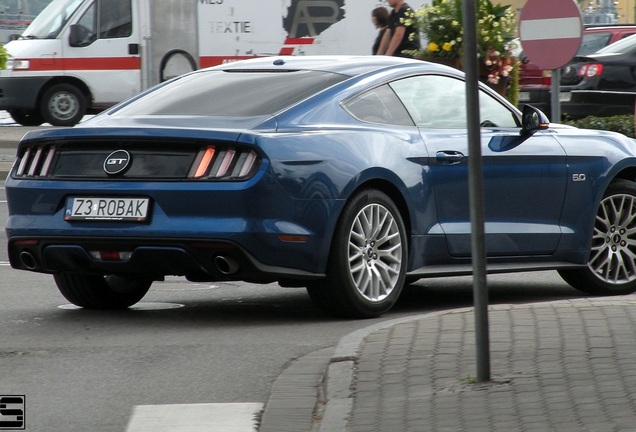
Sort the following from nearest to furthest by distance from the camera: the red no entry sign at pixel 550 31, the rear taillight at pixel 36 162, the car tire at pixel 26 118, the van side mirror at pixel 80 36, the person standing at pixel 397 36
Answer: the rear taillight at pixel 36 162 < the red no entry sign at pixel 550 31 < the person standing at pixel 397 36 < the van side mirror at pixel 80 36 < the car tire at pixel 26 118

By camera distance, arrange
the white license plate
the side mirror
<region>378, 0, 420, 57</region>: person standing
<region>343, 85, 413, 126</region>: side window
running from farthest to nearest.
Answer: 1. <region>378, 0, 420, 57</region>: person standing
2. the side mirror
3. <region>343, 85, 413, 126</region>: side window
4. the white license plate

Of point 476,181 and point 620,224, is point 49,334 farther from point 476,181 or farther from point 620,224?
point 620,224

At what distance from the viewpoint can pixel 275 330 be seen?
26.4 ft

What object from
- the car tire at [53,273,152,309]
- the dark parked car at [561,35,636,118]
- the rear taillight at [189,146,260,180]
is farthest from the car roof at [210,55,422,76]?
the dark parked car at [561,35,636,118]

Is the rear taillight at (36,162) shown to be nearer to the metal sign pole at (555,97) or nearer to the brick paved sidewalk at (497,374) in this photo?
the brick paved sidewalk at (497,374)

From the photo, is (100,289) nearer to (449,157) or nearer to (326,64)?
(326,64)

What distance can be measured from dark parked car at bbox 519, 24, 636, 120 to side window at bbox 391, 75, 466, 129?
35.4ft

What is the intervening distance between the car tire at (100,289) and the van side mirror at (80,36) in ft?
53.2

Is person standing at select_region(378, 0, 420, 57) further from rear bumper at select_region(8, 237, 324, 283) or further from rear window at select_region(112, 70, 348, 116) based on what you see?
rear bumper at select_region(8, 237, 324, 283)

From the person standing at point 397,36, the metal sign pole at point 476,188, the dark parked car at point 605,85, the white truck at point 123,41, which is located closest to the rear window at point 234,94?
the metal sign pole at point 476,188

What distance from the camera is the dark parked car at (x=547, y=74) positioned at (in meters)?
22.6

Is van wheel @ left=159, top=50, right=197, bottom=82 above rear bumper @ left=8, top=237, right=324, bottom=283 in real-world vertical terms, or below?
below

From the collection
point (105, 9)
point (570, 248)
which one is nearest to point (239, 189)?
point (570, 248)

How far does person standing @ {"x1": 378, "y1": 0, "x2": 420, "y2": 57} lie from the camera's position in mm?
19781
